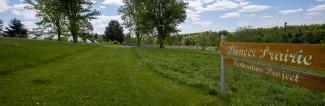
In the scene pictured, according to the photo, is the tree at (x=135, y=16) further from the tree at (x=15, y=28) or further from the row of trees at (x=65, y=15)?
the tree at (x=15, y=28)

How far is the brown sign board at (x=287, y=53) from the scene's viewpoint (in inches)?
191

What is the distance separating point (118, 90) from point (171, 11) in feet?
149

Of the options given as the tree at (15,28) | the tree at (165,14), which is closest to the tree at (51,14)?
the tree at (165,14)

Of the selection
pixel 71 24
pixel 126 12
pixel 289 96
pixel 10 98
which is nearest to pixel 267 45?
pixel 289 96

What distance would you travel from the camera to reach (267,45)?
642 cm

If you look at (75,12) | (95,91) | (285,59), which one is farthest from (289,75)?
(75,12)

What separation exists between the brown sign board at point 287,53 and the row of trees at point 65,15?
145 feet

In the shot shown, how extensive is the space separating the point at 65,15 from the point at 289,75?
157 ft

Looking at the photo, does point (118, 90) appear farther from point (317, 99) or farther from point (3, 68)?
point (3, 68)

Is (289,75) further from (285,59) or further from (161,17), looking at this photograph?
(161,17)

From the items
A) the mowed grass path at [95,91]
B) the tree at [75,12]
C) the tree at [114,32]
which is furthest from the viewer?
the tree at [114,32]

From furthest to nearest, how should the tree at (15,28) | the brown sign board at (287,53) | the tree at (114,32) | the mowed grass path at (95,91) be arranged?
the tree at (114,32), the tree at (15,28), the mowed grass path at (95,91), the brown sign board at (287,53)

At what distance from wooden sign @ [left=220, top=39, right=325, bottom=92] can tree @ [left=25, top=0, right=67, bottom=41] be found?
45.1 meters

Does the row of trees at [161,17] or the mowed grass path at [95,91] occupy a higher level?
the row of trees at [161,17]
